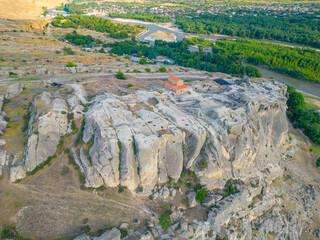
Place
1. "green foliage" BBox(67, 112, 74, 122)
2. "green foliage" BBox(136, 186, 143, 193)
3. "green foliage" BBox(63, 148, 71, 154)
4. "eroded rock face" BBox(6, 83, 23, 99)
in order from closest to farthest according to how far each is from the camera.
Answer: "green foliage" BBox(136, 186, 143, 193)
"green foliage" BBox(63, 148, 71, 154)
"green foliage" BBox(67, 112, 74, 122)
"eroded rock face" BBox(6, 83, 23, 99)

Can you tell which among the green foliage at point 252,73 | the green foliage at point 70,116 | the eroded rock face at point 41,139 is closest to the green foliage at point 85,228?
the eroded rock face at point 41,139

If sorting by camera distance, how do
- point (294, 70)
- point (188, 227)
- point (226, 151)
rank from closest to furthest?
1. point (188, 227)
2. point (226, 151)
3. point (294, 70)

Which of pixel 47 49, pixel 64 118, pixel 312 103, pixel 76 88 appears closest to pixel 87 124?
pixel 64 118

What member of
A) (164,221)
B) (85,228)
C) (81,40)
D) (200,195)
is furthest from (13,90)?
(81,40)

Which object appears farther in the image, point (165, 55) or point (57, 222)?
point (165, 55)

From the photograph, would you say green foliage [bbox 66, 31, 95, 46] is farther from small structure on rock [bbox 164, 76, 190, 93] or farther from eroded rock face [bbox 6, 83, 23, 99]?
small structure on rock [bbox 164, 76, 190, 93]

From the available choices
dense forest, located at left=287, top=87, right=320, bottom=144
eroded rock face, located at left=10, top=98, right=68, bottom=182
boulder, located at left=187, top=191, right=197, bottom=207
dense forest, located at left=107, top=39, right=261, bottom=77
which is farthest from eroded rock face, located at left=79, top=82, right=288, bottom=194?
dense forest, located at left=107, top=39, right=261, bottom=77

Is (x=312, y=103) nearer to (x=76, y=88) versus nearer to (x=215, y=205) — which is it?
(x=215, y=205)
